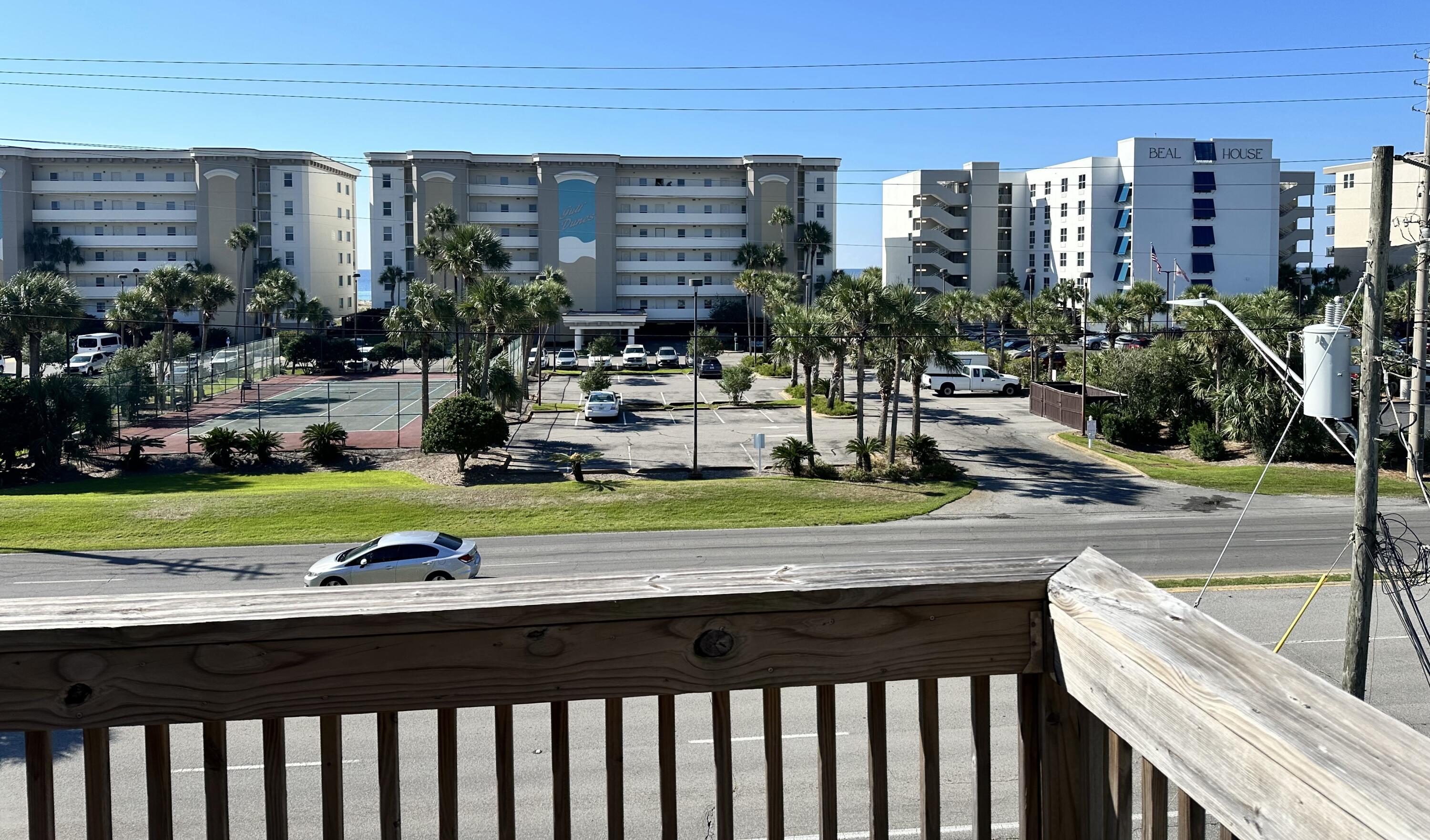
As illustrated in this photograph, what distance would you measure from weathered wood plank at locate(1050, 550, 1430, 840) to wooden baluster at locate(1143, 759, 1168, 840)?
63 mm

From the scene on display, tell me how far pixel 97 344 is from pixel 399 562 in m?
72.0

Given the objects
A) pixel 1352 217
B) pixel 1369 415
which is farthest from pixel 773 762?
pixel 1352 217

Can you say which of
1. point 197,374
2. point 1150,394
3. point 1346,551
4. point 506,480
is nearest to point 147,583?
point 506,480

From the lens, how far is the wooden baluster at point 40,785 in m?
1.99

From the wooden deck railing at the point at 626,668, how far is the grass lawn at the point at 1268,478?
37218mm

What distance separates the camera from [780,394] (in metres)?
63.8

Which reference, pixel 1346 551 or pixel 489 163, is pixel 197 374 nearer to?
pixel 489 163

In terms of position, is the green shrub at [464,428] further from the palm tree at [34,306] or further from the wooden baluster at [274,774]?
the wooden baluster at [274,774]

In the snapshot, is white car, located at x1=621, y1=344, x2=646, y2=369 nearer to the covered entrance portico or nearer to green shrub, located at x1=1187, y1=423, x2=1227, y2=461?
the covered entrance portico

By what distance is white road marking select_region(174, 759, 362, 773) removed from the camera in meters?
11.7

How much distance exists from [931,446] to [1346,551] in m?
14.7

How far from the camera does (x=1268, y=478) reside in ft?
123

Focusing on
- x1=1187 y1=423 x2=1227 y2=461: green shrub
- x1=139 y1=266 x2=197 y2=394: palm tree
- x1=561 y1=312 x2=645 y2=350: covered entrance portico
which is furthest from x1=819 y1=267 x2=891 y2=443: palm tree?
x1=561 y1=312 x2=645 y2=350: covered entrance portico

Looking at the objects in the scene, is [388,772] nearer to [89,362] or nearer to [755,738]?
[755,738]
